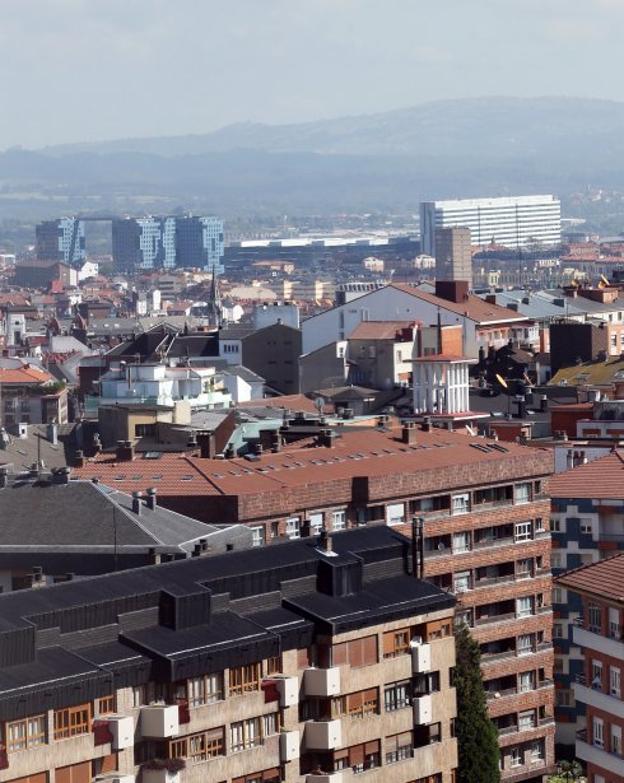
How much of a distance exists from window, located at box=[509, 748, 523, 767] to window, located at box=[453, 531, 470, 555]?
2763 millimetres

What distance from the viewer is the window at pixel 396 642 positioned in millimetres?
29703

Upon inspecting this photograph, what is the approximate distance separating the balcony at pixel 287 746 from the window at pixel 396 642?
1.90 meters

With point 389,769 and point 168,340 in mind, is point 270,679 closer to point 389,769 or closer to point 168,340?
point 389,769

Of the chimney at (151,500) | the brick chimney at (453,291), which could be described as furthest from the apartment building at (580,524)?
the brick chimney at (453,291)

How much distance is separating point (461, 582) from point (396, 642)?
1172cm

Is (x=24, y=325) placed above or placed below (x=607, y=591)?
below

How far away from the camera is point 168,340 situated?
101250 millimetres

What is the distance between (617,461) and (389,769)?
2005 centimetres

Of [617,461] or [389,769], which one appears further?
[617,461]

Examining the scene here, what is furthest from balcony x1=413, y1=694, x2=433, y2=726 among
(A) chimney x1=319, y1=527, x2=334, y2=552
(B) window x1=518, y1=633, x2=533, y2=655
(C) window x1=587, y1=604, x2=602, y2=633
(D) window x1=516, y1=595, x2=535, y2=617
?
(D) window x1=516, y1=595, x2=535, y2=617

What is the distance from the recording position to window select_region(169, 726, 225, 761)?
26.6 m

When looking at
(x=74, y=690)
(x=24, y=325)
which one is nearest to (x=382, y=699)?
(x=74, y=690)

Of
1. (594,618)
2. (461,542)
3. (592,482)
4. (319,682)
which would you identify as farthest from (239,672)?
(592,482)

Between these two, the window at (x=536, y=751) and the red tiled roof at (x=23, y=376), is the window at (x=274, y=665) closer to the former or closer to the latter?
the window at (x=536, y=751)
